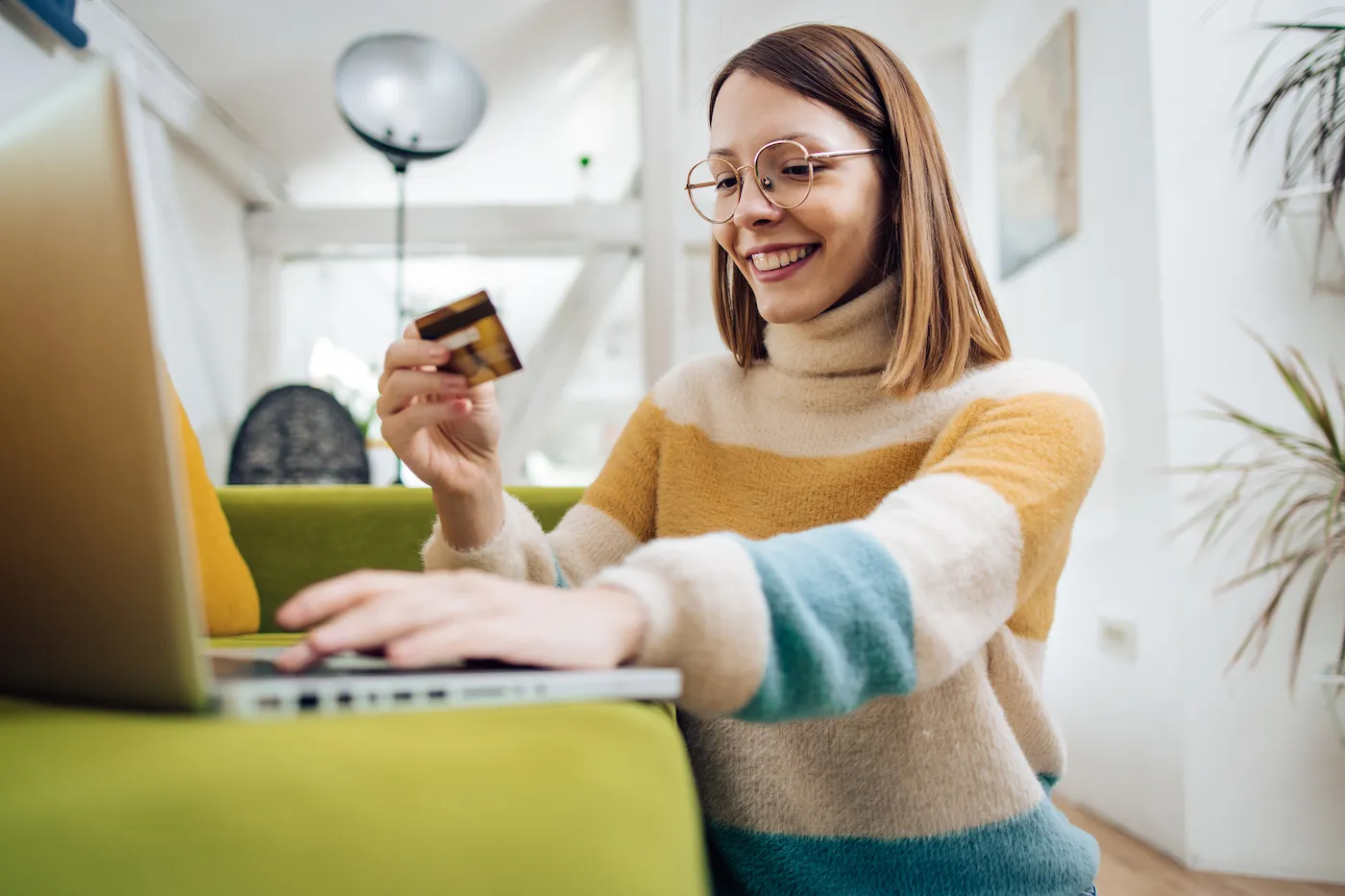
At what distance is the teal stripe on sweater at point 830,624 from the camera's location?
15.6 inches

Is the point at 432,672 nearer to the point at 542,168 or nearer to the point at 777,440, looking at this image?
the point at 777,440

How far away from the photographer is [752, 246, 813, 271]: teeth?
0.87 metres

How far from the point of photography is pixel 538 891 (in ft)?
0.84

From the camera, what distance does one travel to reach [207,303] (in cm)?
314

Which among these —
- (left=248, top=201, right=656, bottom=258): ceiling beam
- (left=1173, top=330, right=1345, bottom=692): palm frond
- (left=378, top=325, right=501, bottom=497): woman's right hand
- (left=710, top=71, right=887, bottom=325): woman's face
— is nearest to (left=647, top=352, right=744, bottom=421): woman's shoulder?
(left=710, top=71, right=887, bottom=325): woman's face

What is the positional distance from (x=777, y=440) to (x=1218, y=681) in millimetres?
1440

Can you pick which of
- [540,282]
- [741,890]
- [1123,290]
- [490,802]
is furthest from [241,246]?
[490,802]

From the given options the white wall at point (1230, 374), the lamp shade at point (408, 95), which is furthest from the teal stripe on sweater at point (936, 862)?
the lamp shade at point (408, 95)

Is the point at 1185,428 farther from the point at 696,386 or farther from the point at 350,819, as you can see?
the point at 350,819

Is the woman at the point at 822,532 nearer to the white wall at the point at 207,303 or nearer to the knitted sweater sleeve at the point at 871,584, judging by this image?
the knitted sweater sleeve at the point at 871,584

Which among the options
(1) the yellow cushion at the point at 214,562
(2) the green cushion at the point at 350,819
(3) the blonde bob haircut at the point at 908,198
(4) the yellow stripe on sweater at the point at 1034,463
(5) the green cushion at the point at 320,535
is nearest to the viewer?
(2) the green cushion at the point at 350,819

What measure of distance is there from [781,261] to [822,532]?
1.56ft

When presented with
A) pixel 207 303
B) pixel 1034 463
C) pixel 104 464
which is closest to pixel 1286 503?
pixel 1034 463

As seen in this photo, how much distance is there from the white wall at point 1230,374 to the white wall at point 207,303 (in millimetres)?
2773
